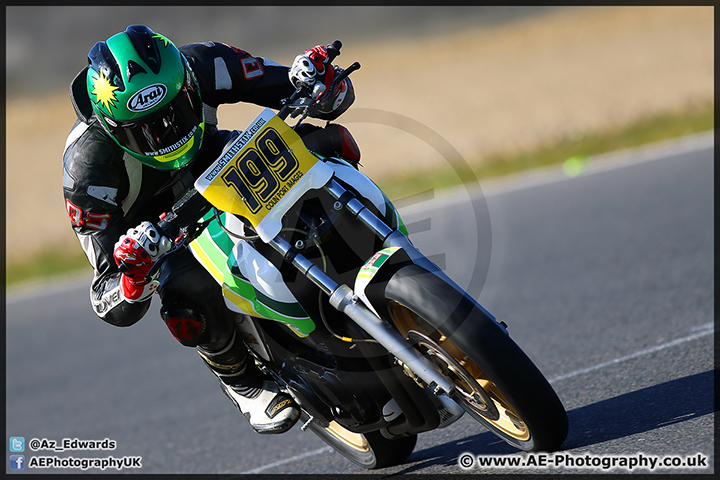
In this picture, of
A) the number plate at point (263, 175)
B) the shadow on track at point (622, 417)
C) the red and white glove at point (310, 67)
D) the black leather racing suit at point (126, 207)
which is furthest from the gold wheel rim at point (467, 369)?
the red and white glove at point (310, 67)

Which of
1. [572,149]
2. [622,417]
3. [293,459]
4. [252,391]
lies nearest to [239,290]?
[252,391]

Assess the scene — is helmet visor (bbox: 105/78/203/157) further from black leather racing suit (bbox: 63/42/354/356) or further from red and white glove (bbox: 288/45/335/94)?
Result: red and white glove (bbox: 288/45/335/94)

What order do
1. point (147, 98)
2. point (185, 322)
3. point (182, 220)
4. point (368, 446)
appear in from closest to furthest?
point (182, 220) < point (147, 98) < point (185, 322) < point (368, 446)

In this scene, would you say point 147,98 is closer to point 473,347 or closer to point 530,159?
point 473,347

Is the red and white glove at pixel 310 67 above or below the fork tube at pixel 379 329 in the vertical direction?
above

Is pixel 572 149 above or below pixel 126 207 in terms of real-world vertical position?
below

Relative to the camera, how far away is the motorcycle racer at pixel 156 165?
321 cm

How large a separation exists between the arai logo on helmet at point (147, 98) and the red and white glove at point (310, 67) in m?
0.53

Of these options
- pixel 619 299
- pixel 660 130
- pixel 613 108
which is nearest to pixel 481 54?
pixel 613 108

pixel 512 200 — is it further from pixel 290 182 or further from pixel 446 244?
pixel 290 182

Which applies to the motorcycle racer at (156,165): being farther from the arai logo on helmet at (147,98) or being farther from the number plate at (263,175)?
the number plate at (263,175)

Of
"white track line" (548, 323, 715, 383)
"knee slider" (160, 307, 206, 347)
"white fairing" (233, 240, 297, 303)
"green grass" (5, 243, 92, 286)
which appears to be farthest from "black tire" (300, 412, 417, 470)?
"green grass" (5, 243, 92, 286)

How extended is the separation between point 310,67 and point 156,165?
74 centimetres

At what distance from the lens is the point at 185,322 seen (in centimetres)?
347
